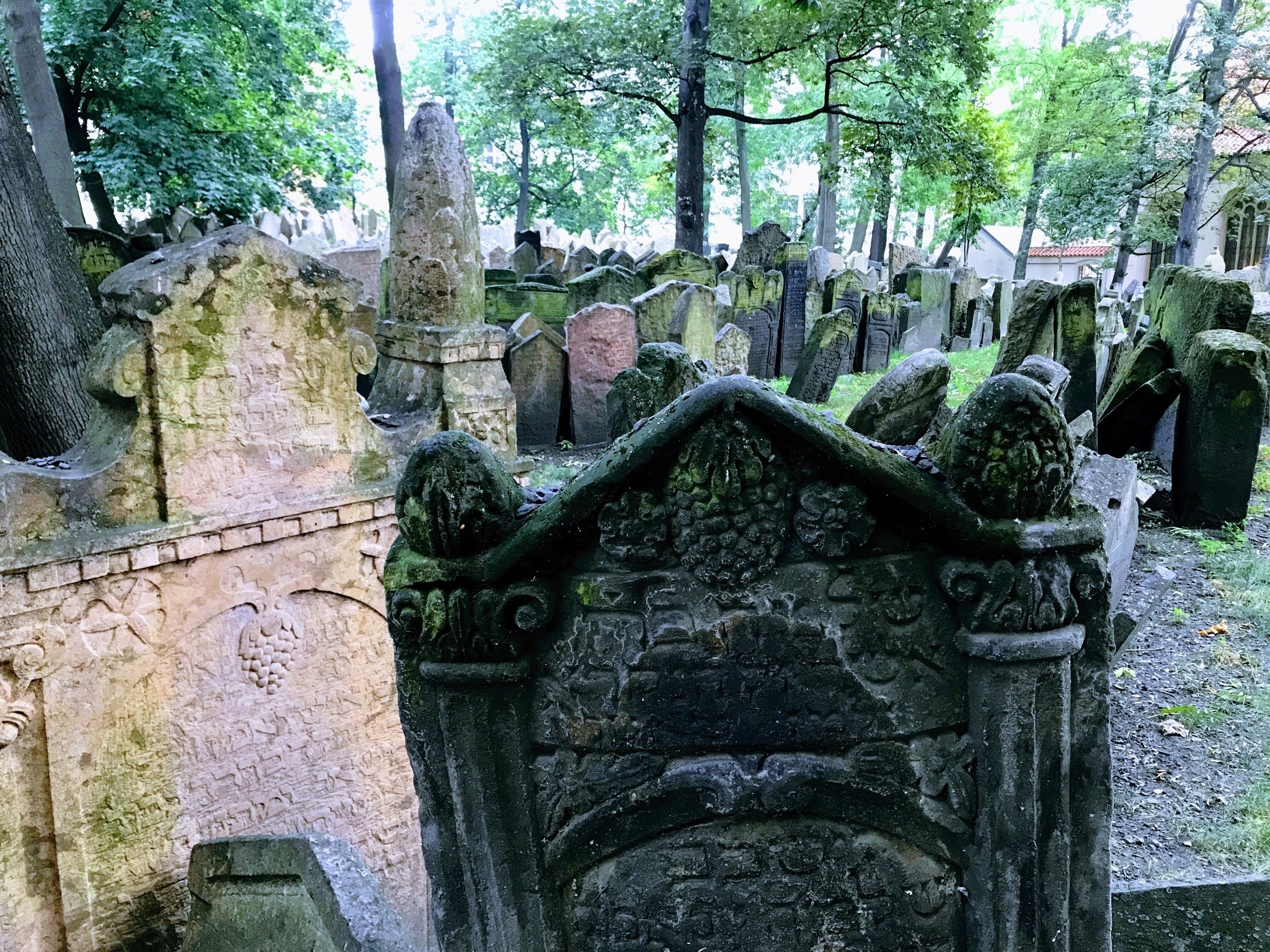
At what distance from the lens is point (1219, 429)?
7.34 m

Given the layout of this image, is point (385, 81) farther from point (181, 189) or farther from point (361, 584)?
point (361, 584)

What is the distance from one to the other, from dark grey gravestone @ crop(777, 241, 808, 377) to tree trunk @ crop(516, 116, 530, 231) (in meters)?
16.1

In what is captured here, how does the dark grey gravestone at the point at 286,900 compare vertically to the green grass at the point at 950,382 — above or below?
above

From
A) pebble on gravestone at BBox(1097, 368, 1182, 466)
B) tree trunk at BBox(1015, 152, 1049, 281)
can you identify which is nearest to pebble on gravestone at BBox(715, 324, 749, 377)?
pebble on gravestone at BBox(1097, 368, 1182, 466)

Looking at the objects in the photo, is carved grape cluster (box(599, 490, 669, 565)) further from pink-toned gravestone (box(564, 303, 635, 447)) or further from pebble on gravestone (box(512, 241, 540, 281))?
pebble on gravestone (box(512, 241, 540, 281))

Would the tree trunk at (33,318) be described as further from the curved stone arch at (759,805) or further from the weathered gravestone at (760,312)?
the weathered gravestone at (760,312)

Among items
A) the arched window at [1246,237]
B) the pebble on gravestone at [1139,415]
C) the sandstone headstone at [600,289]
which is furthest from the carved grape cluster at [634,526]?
the arched window at [1246,237]

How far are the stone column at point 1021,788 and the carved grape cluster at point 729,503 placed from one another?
20.5 inches

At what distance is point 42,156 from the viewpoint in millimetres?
10664

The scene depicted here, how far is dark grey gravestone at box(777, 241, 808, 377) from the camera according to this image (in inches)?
599

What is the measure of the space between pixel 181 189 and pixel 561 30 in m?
7.04

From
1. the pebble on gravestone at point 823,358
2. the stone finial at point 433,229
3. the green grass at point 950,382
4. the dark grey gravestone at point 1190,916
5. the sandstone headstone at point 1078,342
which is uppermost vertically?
the stone finial at point 433,229

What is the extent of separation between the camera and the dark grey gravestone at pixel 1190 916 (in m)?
3.21

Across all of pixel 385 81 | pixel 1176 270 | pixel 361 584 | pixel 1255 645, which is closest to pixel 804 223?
pixel 385 81
